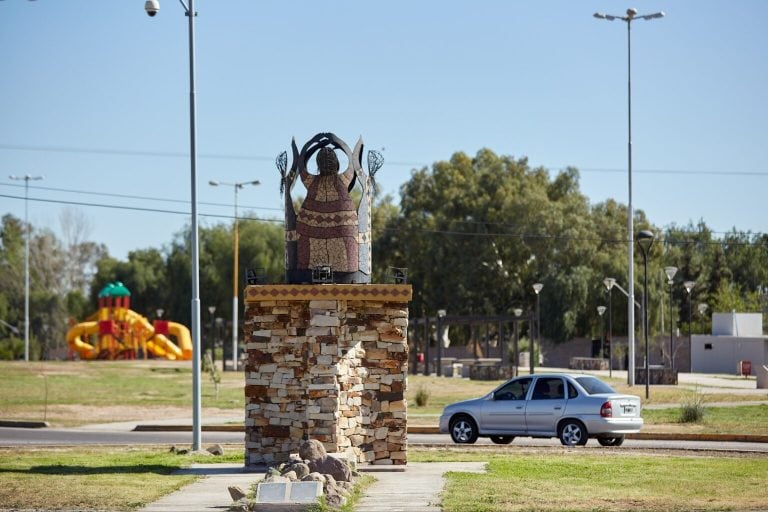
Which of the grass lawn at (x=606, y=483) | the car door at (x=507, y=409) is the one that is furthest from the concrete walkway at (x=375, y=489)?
the car door at (x=507, y=409)

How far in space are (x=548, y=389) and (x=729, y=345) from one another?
4650cm

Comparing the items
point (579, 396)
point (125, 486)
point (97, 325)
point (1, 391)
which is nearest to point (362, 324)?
point (125, 486)

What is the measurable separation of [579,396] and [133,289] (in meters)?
90.2

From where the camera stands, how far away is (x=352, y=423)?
19.9m

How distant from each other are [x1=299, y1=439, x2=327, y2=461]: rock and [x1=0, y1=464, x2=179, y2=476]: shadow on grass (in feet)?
11.2

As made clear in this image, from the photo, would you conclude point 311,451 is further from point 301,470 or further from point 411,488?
point 411,488

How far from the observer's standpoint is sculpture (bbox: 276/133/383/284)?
20.3 meters

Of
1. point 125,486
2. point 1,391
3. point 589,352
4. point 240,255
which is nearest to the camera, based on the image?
point 125,486

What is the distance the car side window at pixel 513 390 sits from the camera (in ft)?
84.5

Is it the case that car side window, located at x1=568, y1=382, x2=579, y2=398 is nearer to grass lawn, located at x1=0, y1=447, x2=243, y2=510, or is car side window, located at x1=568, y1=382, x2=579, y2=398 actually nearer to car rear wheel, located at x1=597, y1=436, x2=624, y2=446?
car rear wheel, located at x1=597, y1=436, x2=624, y2=446

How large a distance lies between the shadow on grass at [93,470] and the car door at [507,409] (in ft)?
25.6

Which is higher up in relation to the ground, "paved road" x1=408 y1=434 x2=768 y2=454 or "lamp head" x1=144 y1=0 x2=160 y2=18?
"lamp head" x1=144 y1=0 x2=160 y2=18

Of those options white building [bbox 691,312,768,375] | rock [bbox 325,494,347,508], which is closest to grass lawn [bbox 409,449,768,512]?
rock [bbox 325,494,347,508]

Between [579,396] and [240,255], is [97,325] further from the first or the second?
[579,396]
